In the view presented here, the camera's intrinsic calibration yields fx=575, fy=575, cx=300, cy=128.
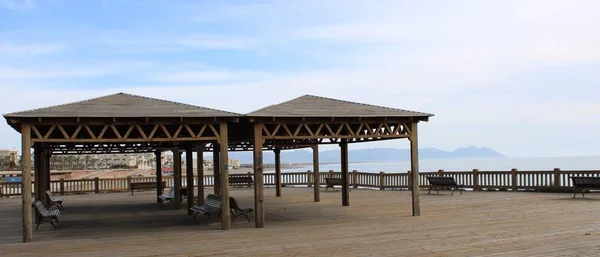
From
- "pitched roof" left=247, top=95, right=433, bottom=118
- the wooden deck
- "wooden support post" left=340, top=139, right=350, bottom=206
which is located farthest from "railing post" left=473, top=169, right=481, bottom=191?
"pitched roof" left=247, top=95, right=433, bottom=118

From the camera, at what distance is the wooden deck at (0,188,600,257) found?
9.75 metres

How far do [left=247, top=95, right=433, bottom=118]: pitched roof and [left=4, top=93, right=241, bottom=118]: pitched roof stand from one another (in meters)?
1.17

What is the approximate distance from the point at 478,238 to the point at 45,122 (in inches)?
350

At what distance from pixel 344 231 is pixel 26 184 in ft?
21.5

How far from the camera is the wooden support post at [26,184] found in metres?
11.6

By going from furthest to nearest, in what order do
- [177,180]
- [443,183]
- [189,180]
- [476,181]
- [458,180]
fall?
[458,180]
[476,181]
[443,183]
[177,180]
[189,180]

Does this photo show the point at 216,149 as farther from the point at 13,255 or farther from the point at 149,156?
the point at 149,156

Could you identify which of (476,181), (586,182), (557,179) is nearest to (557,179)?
(557,179)

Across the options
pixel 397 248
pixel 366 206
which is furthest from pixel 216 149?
pixel 397 248

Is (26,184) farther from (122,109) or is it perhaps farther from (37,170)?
(37,170)

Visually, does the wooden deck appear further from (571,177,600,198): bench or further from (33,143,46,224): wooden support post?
(33,143,46,224): wooden support post

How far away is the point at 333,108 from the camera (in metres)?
14.4

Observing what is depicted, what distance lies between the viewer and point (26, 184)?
1167 cm

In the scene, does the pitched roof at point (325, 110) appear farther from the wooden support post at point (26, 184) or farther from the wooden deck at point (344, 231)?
the wooden support post at point (26, 184)
